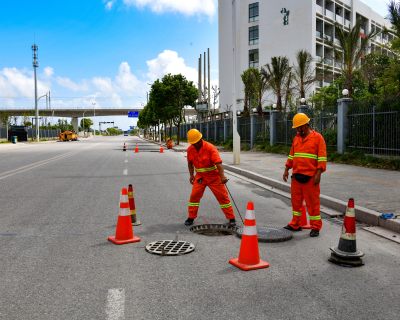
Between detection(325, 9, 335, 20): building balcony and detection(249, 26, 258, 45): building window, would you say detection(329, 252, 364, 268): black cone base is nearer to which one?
detection(249, 26, 258, 45): building window

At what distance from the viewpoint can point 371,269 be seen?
4.80 metres

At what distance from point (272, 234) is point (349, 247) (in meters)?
1.38

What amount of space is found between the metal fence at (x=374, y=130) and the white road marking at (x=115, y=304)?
1339 centimetres

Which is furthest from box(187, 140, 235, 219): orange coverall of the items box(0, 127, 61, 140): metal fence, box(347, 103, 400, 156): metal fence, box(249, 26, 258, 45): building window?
box(0, 127, 61, 140): metal fence

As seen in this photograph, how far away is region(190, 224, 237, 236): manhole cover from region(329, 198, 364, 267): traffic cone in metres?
1.87

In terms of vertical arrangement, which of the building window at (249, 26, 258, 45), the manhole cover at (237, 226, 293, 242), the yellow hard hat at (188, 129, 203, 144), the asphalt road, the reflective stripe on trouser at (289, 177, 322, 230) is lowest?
the asphalt road

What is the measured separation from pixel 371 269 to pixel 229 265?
1.56m

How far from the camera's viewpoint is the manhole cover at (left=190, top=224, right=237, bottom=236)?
648 centimetres

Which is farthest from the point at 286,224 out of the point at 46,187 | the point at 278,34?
the point at 278,34

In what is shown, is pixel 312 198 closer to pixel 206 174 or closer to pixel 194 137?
pixel 206 174

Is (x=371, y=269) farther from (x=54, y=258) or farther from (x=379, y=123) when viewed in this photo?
(x=379, y=123)

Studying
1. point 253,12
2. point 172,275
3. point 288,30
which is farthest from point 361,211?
point 253,12

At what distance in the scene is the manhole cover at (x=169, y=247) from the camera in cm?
534

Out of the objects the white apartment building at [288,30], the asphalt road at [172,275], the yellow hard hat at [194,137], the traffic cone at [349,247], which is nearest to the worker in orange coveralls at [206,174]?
the yellow hard hat at [194,137]
